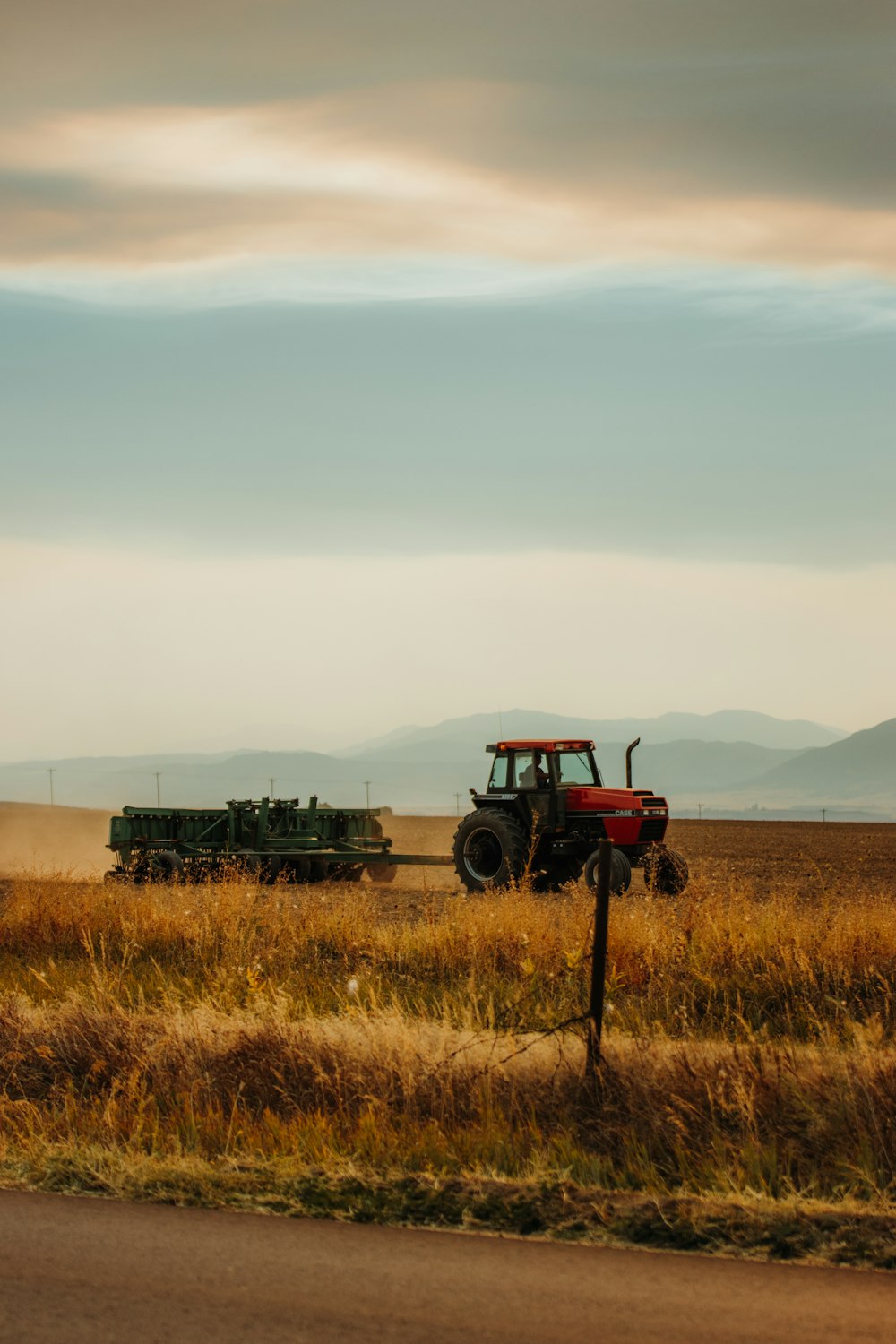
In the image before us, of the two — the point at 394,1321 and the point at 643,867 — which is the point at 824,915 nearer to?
the point at 643,867

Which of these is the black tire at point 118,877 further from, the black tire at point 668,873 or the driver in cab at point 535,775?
the black tire at point 668,873

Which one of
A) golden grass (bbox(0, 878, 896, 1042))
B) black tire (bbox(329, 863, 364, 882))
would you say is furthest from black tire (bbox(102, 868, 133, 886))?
golden grass (bbox(0, 878, 896, 1042))

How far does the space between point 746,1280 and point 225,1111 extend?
4.42 metres

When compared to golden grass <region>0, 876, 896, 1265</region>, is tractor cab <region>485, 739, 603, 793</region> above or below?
above

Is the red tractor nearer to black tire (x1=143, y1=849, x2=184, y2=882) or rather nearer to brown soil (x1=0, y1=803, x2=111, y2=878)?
black tire (x1=143, y1=849, x2=184, y2=882)

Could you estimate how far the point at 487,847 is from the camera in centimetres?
2212

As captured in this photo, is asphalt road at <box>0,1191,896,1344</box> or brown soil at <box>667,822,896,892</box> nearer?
asphalt road at <box>0,1191,896,1344</box>

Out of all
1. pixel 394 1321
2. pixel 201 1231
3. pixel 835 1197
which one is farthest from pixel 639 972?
pixel 394 1321

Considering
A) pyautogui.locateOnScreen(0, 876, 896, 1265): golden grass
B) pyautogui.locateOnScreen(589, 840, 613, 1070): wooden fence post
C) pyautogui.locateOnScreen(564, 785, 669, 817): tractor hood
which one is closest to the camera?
pyautogui.locateOnScreen(0, 876, 896, 1265): golden grass

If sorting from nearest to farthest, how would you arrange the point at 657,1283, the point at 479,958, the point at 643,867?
1. the point at 657,1283
2. the point at 479,958
3. the point at 643,867

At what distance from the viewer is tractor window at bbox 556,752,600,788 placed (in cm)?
2241

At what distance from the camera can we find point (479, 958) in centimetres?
1411

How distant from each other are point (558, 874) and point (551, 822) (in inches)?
53.2

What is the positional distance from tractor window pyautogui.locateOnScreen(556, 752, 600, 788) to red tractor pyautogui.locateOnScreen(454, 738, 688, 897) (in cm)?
2
